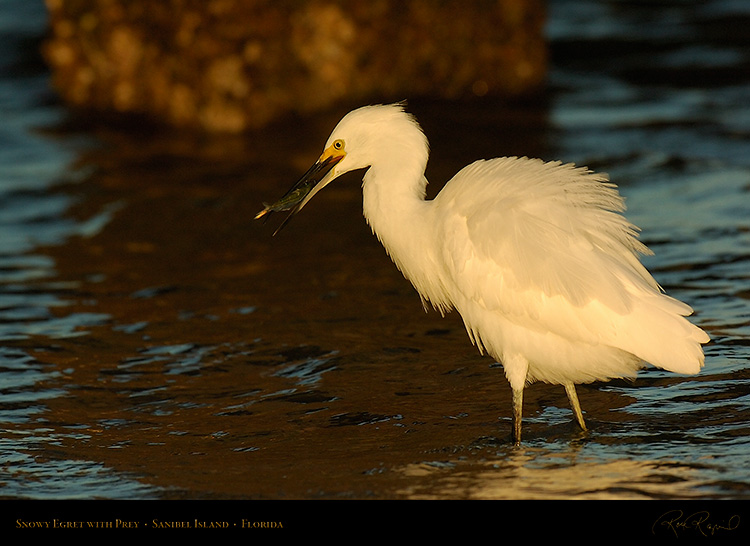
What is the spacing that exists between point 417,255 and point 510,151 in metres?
5.63

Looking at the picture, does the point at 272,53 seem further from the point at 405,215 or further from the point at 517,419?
the point at 517,419

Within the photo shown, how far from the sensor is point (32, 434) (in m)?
5.83

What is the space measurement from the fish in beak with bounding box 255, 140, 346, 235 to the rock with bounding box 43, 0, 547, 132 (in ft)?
20.8

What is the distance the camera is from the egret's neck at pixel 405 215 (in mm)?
5789

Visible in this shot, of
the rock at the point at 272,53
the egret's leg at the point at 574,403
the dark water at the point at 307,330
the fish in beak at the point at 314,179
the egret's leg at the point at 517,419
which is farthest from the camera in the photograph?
the rock at the point at 272,53

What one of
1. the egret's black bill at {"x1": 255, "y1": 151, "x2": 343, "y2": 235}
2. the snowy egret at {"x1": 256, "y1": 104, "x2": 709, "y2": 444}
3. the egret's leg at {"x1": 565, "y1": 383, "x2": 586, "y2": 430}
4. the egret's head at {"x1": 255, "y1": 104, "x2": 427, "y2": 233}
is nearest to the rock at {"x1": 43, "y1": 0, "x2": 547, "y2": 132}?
the egret's black bill at {"x1": 255, "y1": 151, "x2": 343, "y2": 235}

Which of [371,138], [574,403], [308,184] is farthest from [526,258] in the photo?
[308,184]

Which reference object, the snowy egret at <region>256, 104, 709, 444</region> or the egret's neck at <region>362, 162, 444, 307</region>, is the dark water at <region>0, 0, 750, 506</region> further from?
the egret's neck at <region>362, 162, 444, 307</region>

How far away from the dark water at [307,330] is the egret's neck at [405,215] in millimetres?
Answer: 756

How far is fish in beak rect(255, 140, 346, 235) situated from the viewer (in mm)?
5914

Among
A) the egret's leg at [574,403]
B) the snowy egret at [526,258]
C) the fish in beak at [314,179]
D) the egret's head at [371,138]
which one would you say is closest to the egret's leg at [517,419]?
the snowy egret at [526,258]

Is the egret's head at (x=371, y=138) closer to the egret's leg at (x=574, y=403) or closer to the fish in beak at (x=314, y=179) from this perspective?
the fish in beak at (x=314, y=179)

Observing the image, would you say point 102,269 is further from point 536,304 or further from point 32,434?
point 536,304
